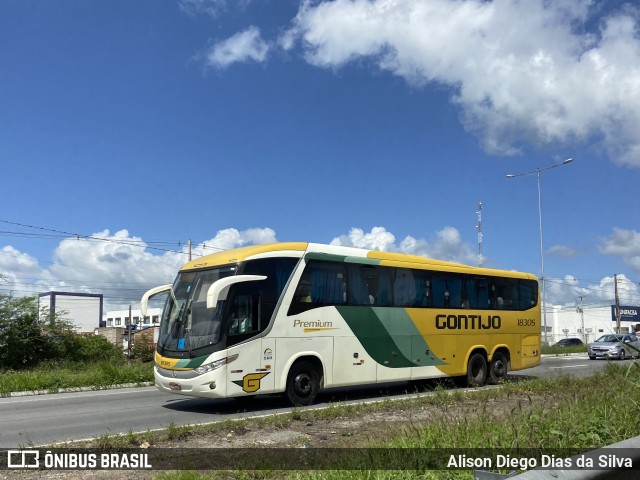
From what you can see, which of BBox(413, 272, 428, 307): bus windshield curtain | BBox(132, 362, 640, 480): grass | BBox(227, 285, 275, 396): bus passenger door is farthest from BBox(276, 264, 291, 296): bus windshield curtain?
BBox(132, 362, 640, 480): grass

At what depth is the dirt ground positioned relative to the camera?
23.0 ft

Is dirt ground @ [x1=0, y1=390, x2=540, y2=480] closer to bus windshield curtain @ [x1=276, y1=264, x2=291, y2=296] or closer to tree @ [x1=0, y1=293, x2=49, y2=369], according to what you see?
bus windshield curtain @ [x1=276, y1=264, x2=291, y2=296]

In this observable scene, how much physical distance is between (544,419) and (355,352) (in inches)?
303

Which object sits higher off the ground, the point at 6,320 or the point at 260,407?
the point at 6,320

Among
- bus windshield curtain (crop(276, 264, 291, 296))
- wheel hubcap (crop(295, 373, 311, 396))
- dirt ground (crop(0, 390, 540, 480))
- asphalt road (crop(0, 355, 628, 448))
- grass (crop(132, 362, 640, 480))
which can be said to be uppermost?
bus windshield curtain (crop(276, 264, 291, 296))

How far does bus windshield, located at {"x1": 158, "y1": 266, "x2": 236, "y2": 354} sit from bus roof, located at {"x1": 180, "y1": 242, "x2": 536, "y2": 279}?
11.6 inches

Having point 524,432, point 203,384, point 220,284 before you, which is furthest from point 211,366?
point 524,432

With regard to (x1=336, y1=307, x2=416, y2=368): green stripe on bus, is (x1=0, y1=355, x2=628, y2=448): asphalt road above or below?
below

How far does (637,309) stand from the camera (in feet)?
360

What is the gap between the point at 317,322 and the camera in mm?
13469

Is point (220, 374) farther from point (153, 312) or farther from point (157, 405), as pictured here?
point (153, 312)

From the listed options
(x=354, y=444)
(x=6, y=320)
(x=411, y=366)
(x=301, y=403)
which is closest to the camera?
(x=354, y=444)

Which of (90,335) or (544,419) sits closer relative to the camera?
(544,419)

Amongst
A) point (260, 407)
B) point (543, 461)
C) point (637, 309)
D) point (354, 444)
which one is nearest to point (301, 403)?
point (260, 407)
